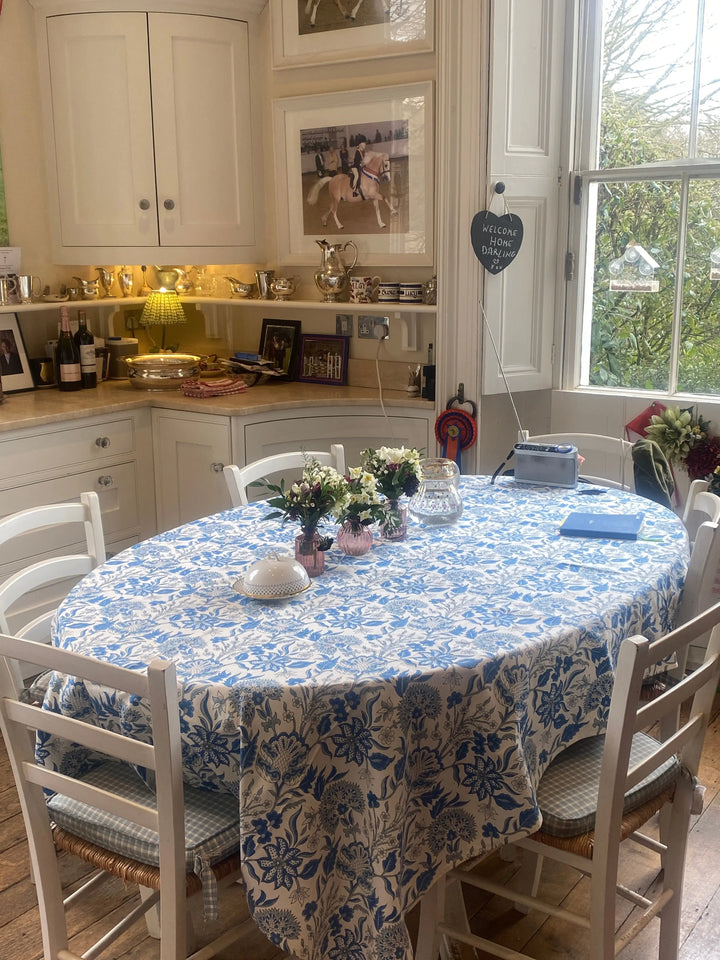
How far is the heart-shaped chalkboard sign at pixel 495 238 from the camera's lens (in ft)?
11.1

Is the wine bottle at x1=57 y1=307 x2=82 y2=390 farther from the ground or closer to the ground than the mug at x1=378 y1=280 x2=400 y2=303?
closer to the ground

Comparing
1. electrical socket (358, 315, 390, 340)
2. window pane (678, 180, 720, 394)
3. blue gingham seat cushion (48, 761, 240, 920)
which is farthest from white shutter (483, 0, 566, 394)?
blue gingham seat cushion (48, 761, 240, 920)

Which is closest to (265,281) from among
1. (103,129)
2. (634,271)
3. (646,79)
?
(103,129)

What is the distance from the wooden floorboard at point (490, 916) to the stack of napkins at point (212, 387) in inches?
72.6

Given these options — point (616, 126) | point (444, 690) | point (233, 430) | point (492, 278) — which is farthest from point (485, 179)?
point (444, 690)

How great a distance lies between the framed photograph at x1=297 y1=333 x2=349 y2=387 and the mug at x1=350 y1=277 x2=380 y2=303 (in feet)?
0.80

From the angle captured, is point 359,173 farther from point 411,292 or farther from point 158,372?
point 158,372

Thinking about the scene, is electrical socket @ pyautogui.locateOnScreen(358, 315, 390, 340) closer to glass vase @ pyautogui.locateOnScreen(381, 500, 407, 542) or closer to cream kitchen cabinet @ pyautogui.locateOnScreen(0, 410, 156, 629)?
cream kitchen cabinet @ pyautogui.locateOnScreen(0, 410, 156, 629)

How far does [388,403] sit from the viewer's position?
379 centimetres

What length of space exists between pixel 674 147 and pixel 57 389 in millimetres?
2561

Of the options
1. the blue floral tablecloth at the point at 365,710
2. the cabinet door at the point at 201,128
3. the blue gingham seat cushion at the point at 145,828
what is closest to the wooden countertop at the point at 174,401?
the cabinet door at the point at 201,128

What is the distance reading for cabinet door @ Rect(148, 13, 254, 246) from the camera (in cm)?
385

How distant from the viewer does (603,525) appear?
234 centimetres

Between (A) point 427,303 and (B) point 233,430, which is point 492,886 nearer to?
(B) point 233,430
